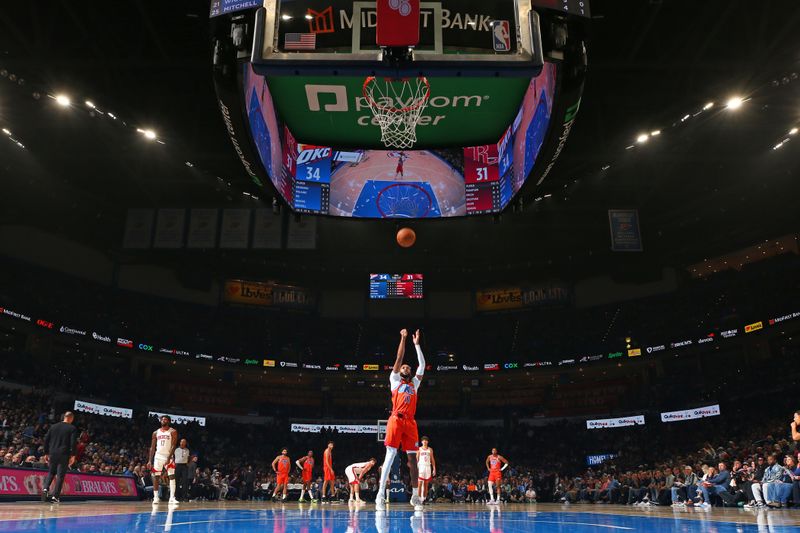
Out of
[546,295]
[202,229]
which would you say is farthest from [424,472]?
[546,295]

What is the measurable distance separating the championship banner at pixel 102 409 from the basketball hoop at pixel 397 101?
23964mm

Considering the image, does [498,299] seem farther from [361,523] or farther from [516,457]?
[361,523]

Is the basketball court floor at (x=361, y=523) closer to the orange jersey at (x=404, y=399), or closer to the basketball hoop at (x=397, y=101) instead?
the orange jersey at (x=404, y=399)

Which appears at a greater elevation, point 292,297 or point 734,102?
point 292,297

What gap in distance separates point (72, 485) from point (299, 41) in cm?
1297

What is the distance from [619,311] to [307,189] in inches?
1088

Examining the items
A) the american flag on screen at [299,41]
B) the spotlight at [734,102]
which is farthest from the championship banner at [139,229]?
the spotlight at [734,102]

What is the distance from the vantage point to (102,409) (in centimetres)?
2792

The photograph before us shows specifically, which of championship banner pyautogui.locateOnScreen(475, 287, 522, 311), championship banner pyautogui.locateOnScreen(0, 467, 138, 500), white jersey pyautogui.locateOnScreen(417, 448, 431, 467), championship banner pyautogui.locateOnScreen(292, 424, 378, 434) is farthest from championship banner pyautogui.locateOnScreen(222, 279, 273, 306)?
white jersey pyautogui.locateOnScreen(417, 448, 431, 467)

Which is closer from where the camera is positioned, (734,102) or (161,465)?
(161,465)

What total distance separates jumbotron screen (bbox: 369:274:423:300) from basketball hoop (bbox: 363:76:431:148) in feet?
62.9

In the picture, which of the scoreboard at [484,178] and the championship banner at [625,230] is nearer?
the scoreboard at [484,178]

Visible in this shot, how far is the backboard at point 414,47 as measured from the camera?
6047 millimetres

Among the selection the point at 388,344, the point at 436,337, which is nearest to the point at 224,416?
the point at 388,344
